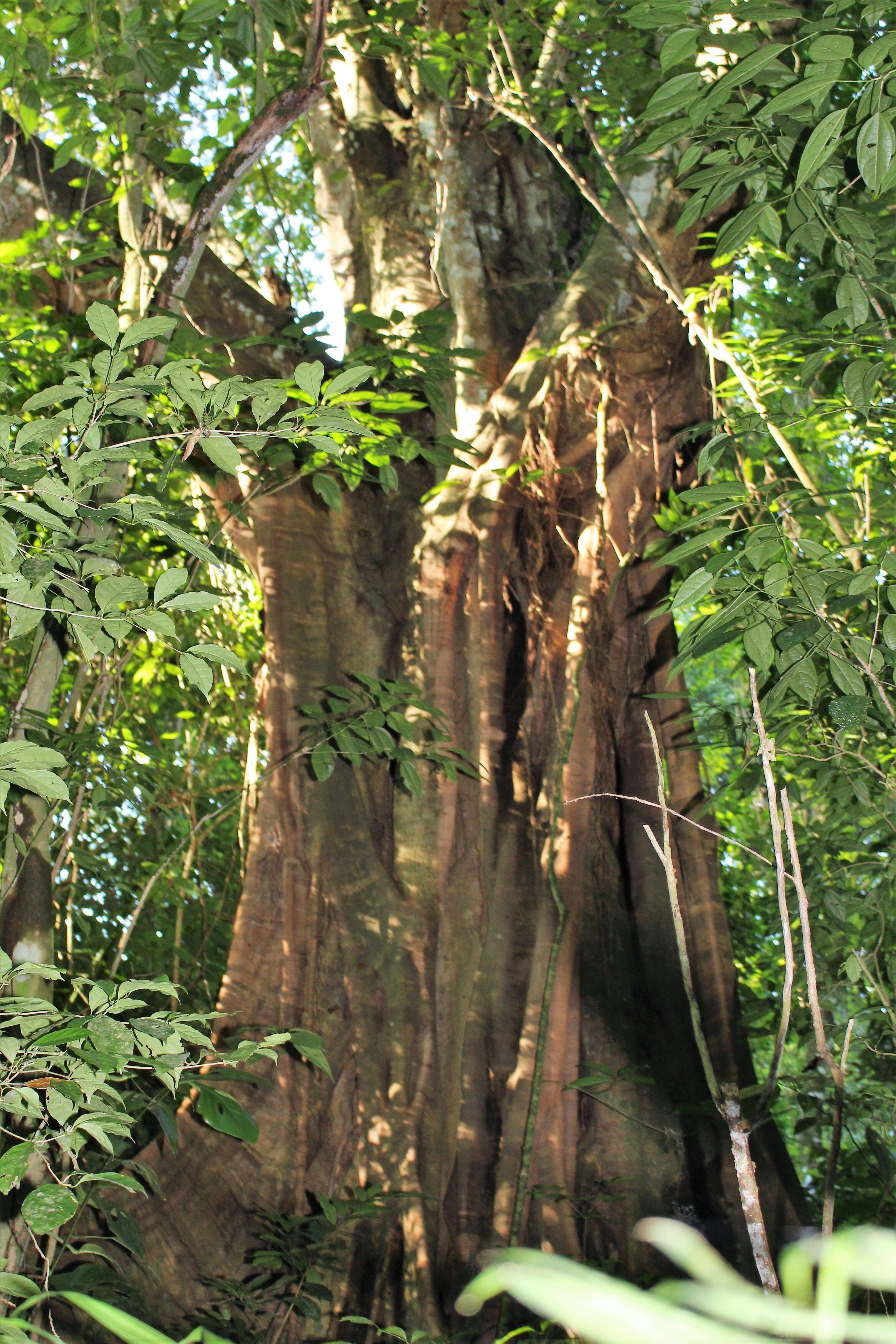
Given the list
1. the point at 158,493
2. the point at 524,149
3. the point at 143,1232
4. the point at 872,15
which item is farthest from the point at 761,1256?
the point at 524,149

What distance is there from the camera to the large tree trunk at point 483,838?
2354mm

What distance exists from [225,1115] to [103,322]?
1.07 m

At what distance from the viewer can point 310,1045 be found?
4.39 feet

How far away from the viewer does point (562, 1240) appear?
2469mm

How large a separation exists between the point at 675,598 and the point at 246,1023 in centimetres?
170

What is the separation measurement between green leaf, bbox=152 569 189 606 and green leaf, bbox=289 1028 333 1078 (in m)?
0.64

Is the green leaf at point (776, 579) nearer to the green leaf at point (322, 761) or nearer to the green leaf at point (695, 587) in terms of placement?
the green leaf at point (695, 587)

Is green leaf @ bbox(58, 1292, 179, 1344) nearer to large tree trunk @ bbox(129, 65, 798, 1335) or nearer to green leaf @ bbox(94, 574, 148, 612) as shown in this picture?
green leaf @ bbox(94, 574, 148, 612)

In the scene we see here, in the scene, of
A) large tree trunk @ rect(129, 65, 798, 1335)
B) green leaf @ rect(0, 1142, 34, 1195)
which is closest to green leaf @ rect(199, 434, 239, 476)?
green leaf @ rect(0, 1142, 34, 1195)

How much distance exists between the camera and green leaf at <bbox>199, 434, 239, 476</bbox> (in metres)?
1.09

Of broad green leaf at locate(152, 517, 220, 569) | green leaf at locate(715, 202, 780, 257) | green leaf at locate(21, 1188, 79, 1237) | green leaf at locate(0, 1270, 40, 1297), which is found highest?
green leaf at locate(715, 202, 780, 257)

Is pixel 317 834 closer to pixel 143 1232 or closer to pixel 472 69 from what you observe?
pixel 143 1232

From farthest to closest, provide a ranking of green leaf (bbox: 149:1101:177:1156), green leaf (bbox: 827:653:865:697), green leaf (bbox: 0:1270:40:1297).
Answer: green leaf (bbox: 149:1101:177:1156) < green leaf (bbox: 827:653:865:697) < green leaf (bbox: 0:1270:40:1297)

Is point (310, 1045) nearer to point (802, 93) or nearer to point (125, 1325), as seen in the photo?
point (125, 1325)
